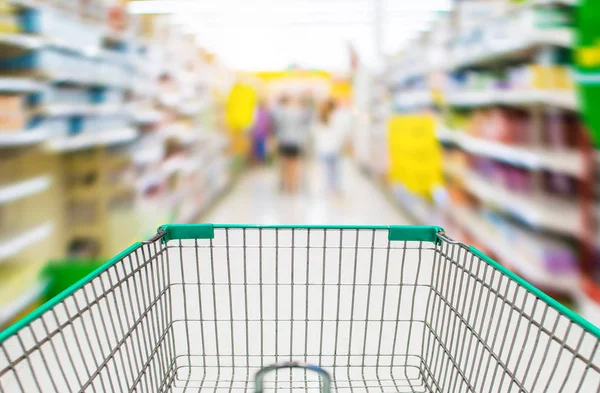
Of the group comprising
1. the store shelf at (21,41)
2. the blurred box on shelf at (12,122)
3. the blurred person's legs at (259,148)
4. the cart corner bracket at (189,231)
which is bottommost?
the blurred person's legs at (259,148)

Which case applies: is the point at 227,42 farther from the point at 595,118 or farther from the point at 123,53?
the point at 595,118

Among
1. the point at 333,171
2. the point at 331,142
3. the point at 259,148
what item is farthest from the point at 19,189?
the point at 259,148

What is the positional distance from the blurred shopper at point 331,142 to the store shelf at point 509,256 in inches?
125

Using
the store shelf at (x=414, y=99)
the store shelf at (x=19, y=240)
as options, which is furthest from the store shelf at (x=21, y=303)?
the store shelf at (x=414, y=99)

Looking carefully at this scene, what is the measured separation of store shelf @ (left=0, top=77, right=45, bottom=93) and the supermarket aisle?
2817 millimetres

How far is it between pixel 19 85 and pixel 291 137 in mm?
5206

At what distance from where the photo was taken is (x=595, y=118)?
199cm

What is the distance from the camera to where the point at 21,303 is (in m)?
2.63

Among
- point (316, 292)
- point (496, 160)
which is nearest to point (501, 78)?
point (496, 160)

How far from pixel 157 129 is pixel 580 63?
11.8ft

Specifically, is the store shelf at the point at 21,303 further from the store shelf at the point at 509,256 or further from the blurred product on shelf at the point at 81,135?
the store shelf at the point at 509,256

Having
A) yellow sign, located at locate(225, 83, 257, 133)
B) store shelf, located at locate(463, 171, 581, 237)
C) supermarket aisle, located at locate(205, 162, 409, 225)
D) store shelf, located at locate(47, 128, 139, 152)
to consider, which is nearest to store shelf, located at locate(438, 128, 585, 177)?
store shelf, located at locate(463, 171, 581, 237)

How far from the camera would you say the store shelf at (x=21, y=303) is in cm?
252

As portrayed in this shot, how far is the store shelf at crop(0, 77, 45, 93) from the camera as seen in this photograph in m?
2.41
